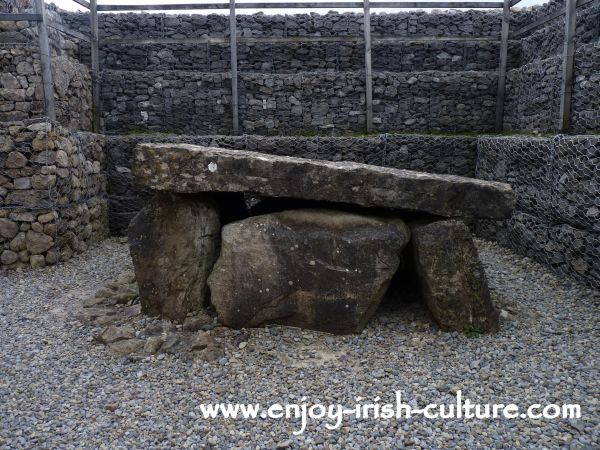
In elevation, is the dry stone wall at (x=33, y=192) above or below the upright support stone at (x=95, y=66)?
below

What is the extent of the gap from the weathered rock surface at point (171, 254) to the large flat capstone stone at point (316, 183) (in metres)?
0.35

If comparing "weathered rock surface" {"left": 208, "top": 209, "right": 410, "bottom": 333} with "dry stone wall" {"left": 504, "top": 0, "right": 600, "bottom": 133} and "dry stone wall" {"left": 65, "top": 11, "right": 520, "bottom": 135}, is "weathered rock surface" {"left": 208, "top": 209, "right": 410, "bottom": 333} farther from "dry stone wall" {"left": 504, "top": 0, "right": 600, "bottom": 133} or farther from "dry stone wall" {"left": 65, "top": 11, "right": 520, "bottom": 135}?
"dry stone wall" {"left": 65, "top": 11, "right": 520, "bottom": 135}

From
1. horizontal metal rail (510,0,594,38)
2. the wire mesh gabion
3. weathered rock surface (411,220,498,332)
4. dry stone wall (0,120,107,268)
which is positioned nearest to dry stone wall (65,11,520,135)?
horizontal metal rail (510,0,594,38)

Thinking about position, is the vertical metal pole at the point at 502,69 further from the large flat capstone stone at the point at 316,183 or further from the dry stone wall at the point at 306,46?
the large flat capstone stone at the point at 316,183

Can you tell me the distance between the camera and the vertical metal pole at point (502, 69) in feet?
36.7

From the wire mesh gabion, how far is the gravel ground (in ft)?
2.47

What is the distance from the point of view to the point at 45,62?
324 inches

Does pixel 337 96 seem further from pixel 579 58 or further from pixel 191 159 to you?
pixel 191 159

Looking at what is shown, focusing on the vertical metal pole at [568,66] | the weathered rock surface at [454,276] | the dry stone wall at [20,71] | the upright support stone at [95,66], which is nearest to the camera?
the weathered rock surface at [454,276]

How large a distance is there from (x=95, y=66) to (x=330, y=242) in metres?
8.25

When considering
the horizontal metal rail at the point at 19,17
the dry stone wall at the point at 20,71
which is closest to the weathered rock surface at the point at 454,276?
the dry stone wall at the point at 20,71

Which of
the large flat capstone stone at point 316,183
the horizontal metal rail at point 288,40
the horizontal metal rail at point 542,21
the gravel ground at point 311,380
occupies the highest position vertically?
the horizontal metal rail at point 542,21

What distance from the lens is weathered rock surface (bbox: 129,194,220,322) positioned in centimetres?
571

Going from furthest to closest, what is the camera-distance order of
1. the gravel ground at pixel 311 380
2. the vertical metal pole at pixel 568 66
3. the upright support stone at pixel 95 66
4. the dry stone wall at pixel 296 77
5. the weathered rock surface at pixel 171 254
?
1. the dry stone wall at pixel 296 77
2. the upright support stone at pixel 95 66
3. the vertical metal pole at pixel 568 66
4. the weathered rock surface at pixel 171 254
5. the gravel ground at pixel 311 380
